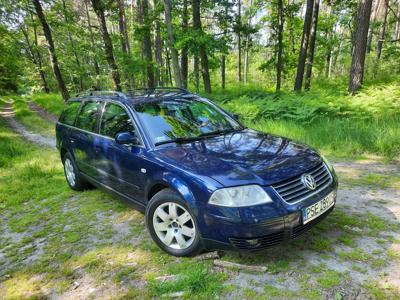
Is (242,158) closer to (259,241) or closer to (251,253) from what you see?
(259,241)

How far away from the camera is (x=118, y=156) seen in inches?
155

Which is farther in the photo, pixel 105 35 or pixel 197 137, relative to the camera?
pixel 105 35

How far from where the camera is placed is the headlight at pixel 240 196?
2.66m

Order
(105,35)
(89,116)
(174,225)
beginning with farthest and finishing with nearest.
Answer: (105,35)
(89,116)
(174,225)

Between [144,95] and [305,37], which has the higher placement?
[305,37]

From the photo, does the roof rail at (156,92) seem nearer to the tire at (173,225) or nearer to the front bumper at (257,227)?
the tire at (173,225)

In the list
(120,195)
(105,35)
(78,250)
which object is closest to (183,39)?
(105,35)

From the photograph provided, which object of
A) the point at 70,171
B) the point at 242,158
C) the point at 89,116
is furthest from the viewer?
the point at 70,171

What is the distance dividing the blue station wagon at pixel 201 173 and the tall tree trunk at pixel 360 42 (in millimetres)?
7244

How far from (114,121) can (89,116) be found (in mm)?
927

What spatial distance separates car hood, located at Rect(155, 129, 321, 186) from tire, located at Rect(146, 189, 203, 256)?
15.8 inches

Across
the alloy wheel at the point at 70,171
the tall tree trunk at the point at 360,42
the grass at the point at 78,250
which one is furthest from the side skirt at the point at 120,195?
the tall tree trunk at the point at 360,42

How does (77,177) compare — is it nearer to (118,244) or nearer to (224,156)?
(118,244)

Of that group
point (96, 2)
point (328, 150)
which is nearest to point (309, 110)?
point (328, 150)
